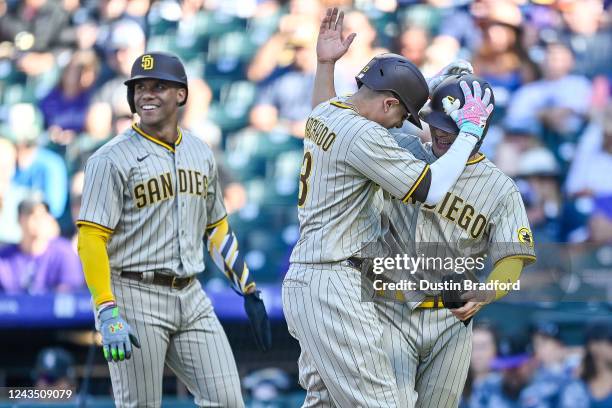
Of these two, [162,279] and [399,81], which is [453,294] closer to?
[399,81]

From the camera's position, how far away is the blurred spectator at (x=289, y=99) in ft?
28.8

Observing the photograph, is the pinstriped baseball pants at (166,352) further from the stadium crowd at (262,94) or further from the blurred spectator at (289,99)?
the blurred spectator at (289,99)

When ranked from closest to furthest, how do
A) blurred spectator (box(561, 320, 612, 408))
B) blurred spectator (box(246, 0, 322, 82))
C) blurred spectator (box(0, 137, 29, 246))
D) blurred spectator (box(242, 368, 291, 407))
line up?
blurred spectator (box(561, 320, 612, 408))
blurred spectator (box(242, 368, 291, 407))
blurred spectator (box(0, 137, 29, 246))
blurred spectator (box(246, 0, 322, 82))

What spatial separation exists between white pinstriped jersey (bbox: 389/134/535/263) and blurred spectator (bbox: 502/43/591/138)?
14.3 ft

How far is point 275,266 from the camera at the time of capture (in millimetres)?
8281

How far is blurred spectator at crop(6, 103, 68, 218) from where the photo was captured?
28.5 feet

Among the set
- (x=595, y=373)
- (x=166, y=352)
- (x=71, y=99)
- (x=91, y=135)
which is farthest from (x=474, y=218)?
(x=71, y=99)

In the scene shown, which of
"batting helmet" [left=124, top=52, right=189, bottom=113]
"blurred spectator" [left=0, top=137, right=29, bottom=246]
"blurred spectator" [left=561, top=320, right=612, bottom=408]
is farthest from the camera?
"blurred spectator" [left=0, top=137, right=29, bottom=246]

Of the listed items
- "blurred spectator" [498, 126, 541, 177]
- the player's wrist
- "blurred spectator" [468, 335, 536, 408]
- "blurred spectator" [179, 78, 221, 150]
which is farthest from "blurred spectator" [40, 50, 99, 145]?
the player's wrist

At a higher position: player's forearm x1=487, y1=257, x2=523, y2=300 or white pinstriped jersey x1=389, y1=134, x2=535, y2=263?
white pinstriped jersey x1=389, y1=134, x2=535, y2=263

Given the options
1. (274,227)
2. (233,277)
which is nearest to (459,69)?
(233,277)

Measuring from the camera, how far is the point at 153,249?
4.71 m

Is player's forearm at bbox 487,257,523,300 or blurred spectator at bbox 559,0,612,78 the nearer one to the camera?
player's forearm at bbox 487,257,523,300

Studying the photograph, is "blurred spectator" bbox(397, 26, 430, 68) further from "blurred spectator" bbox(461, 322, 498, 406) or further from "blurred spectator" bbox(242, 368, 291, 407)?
"blurred spectator" bbox(242, 368, 291, 407)
